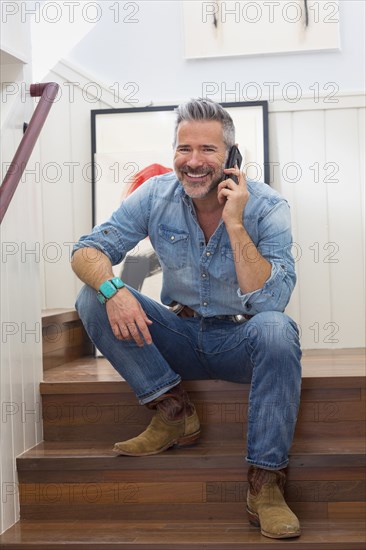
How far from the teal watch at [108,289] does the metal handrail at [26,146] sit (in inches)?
13.0

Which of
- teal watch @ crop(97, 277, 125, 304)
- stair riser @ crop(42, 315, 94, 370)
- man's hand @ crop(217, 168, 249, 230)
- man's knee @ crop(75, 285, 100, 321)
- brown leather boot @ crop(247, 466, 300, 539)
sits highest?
man's hand @ crop(217, 168, 249, 230)

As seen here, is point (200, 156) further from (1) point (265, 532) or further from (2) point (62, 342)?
(2) point (62, 342)

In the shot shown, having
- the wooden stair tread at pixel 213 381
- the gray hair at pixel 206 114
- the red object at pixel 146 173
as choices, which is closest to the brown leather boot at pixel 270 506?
the wooden stair tread at pixel 213 381

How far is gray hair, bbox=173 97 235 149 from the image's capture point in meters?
2.47

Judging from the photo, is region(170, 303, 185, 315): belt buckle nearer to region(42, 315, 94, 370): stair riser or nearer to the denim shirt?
the denim shirt

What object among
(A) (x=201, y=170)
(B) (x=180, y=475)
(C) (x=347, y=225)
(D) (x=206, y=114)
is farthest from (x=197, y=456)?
(C) (x=347, y=225)

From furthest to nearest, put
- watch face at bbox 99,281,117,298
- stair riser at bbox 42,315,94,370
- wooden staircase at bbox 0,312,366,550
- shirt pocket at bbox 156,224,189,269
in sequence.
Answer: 1. stair riser at bbox 42,315,94,370
2. shirt pocket at bbox 156,224,189,269
3. watch face at bbox 99,281,117,298
4. wooden staircase at bbox 0,312,366,550

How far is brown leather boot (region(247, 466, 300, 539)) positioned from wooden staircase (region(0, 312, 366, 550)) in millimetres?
27

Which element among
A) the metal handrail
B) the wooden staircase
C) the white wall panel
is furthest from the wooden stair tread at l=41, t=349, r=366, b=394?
the metal handrail

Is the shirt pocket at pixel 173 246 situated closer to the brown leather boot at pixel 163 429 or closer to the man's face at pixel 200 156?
the man's face at pixel 200 156

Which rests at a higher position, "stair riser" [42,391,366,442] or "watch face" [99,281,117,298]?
"watch face" [99,281,117,298]

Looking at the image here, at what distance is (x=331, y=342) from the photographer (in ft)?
11.9

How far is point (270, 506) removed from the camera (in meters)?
2.29

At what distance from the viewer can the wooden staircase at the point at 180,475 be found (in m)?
2.33
